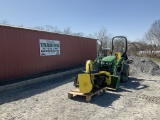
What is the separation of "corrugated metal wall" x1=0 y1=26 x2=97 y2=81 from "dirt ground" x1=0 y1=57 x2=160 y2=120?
5.92 feet

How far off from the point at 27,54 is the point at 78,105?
5398 millimetres

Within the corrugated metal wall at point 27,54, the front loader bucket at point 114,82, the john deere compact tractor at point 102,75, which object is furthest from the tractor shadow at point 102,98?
the corrugated metal wall at point 27,54

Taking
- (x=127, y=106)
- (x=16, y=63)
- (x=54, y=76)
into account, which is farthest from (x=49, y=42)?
(x=127, y=106)

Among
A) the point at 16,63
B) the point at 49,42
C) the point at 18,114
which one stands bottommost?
the point at 18,114

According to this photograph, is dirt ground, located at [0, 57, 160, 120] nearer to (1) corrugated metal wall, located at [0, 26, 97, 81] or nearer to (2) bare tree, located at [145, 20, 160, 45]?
(1) corrugated metal wall, located at [0, 26, 97, 81]

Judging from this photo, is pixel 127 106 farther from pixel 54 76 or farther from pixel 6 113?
pixel 54 76

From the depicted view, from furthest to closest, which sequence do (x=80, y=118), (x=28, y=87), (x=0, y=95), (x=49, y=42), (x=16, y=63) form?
(x=49, y=42) → (x=16, y=63) → (x=28, y=87) → (x=0, y=95) → (x=80, y=118)

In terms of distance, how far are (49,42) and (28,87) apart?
4114 mm

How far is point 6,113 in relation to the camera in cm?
519

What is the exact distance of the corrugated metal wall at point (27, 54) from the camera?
8.86m

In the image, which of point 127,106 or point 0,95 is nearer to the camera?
point 127,106

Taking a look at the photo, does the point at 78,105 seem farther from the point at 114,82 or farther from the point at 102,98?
the point at 114,82

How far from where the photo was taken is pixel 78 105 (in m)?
5.77

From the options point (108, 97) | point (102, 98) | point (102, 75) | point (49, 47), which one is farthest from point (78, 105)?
point (49, 47)
